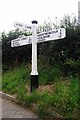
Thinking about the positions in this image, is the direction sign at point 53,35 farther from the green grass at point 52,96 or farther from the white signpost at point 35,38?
the green grass at point 52,96

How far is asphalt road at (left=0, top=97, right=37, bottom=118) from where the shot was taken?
5.86 meters

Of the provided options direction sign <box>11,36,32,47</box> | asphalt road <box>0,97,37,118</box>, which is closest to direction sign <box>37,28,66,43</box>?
direction sign <box>11,36,32,47</box>

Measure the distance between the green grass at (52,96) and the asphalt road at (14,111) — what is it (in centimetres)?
18

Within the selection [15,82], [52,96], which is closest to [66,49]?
[15,82]

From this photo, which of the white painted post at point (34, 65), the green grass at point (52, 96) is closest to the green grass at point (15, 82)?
the green grass at point (52, 96)

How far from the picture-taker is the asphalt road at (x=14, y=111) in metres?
5.86

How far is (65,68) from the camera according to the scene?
8477 millimetres

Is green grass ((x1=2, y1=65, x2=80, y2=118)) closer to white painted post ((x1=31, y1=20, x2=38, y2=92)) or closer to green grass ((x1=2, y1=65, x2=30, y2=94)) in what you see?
green grass ((x1=2, y1=65, x2=30, y2=94))

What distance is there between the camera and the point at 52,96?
6047 millimetres

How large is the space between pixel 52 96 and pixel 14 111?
1143 millimetres

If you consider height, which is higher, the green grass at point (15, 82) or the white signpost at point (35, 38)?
the white signpost at point (35, 38)

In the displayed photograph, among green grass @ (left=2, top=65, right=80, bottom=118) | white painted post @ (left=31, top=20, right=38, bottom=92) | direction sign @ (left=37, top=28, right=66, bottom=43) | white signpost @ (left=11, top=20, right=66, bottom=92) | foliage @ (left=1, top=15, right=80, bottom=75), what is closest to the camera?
green grass @ (left=2, top=65, right=80, bottom=118)

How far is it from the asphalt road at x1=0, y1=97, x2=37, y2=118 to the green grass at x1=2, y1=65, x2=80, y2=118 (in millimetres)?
175

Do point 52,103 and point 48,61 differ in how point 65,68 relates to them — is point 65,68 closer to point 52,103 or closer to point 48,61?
point 48,61
